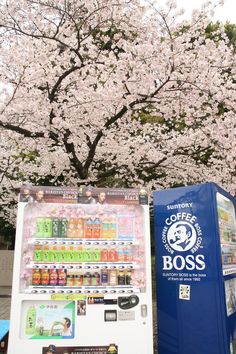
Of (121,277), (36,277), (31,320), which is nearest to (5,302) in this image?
(31,320)

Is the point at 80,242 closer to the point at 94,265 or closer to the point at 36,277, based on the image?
the point at 94,265

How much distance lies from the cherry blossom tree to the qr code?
11.8 ft

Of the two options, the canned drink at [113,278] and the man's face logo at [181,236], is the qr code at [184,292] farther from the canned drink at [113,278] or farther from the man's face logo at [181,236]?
the canned drink at [113,278]

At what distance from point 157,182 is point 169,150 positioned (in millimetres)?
2342

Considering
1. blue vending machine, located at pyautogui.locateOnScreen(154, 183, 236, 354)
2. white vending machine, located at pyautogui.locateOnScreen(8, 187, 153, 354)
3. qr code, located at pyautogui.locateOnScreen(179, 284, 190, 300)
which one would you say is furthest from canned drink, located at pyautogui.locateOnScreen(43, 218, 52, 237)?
qr code, located at pyautogui.locateOnScreen(179, 284, 190, 300)

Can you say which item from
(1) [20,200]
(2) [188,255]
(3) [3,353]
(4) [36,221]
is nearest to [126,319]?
(2) [188,255]

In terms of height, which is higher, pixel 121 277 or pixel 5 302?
pixel 121 277

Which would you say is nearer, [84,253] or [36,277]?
[36,277]

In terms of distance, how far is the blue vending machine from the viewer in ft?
12.3

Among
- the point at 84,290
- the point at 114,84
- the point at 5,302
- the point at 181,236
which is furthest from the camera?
the point at 5,302

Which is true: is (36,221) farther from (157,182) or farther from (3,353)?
(157,182)

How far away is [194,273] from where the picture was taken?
154 inches

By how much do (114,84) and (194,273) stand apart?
163 inches

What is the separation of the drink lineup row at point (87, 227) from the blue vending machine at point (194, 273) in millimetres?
716
